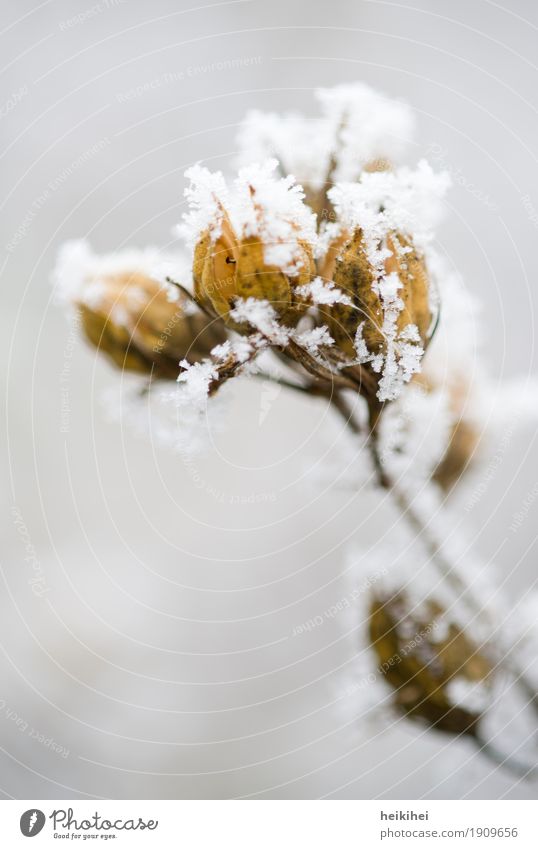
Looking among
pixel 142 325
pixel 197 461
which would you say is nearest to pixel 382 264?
pixel 142 325

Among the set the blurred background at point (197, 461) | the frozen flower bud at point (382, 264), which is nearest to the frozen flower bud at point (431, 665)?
the frozen flower bud at point (382, 264)

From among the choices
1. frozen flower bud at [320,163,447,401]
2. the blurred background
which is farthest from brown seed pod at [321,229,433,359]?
the blurred background

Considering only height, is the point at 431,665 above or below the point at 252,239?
below

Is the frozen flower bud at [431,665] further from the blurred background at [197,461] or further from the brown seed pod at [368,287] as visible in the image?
the blurred background at [197,461]

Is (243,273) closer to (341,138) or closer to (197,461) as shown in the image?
(341,138)
